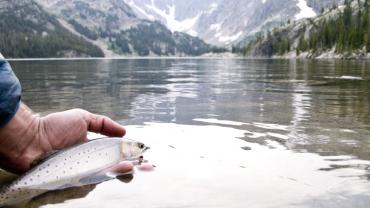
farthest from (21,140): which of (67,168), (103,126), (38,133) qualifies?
(103,126)

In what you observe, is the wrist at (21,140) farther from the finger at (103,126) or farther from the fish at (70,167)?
the finger at (103,126)

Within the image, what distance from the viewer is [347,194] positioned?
5164 mm

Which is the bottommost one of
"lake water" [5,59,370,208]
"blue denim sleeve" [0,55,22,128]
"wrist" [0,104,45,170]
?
Answer: "lake water" [5,59,370,208]

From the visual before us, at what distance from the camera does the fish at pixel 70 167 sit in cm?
515

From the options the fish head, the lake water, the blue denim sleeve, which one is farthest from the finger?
the blue denim sleeve

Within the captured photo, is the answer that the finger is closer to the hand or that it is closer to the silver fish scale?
the hand

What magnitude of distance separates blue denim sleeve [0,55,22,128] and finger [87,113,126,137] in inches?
45.2

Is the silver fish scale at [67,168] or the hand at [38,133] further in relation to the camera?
the hand at [38,133]

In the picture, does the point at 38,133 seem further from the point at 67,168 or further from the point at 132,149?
the point at 132,149

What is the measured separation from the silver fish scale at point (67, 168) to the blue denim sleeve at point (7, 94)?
694 millimetres

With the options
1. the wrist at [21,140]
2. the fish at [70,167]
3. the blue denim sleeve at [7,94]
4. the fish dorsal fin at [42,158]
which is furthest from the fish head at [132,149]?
the blue denim sleeve at [7,94]

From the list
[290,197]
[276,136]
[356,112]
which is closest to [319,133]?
[276,136]

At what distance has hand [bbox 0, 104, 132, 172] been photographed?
540 centimetres

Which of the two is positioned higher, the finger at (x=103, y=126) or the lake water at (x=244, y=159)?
the finger at (x=103, y=126)
